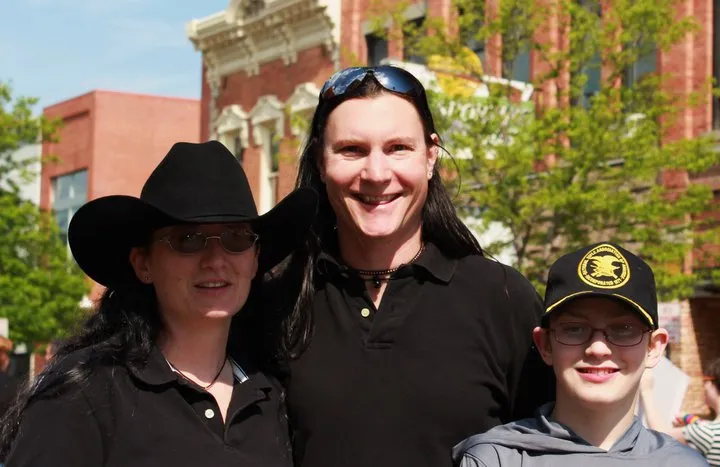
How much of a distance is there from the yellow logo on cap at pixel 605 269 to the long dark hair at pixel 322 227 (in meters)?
0.56

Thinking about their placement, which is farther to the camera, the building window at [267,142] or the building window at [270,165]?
the building window at [270,165]

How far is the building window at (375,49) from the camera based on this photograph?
2342 centimetres

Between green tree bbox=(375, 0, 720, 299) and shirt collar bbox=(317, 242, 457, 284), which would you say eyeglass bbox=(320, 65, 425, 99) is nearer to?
shirt collar bbox=(317, 242, 457, 284)

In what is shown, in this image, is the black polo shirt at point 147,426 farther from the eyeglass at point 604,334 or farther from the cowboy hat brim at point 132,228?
the eyeglass at point 604,334

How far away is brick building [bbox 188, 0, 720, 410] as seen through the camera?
58.1 ft

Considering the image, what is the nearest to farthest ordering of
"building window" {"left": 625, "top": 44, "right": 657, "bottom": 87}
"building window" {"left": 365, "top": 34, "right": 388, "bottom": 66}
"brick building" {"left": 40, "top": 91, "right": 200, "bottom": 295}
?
1. "building window" {"left": 625, "top": 44, "right": 657, "bottom": 87}
2. "building window" {"left": 365, "top": 34, "right": 388, "bottom": 66}
3. "brick building" {"left": 40, "top": 91, "right": 200, "bottom": 295}

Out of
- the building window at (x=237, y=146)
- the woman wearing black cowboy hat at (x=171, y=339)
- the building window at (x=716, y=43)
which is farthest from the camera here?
the building window at (x=237, y=146)

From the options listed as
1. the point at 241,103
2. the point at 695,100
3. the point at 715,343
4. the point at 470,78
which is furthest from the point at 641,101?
the point at 241,103

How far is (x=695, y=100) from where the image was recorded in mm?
14844

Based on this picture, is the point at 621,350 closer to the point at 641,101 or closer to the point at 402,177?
the point at 402,177

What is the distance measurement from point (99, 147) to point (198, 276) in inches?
1416

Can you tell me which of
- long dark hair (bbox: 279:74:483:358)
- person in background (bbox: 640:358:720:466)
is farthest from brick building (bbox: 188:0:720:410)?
long dark hair (bbox: 279:74:483:358)

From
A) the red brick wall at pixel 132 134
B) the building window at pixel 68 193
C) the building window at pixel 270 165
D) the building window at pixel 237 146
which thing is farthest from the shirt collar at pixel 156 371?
the building window at pixel 68 193

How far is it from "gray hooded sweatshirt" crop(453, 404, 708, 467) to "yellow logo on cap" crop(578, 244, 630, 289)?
0.40 meters
